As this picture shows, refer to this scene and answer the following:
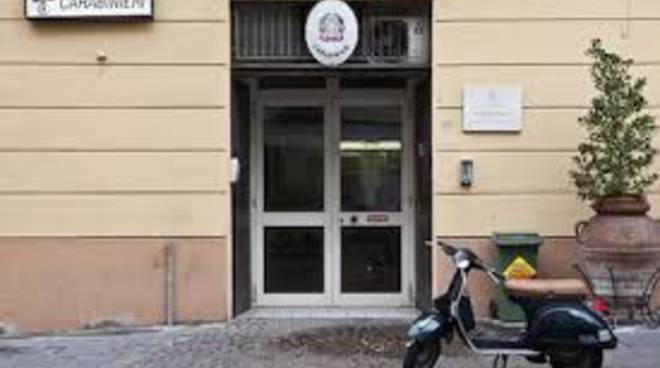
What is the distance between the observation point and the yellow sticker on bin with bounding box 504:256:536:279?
39.0ft

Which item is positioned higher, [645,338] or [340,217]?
[340,217]

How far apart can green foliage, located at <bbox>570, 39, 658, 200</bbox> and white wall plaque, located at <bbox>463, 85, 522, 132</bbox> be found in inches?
30.8

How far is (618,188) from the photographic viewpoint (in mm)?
11625

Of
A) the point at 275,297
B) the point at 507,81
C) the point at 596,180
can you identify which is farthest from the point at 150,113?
the point at 596,180

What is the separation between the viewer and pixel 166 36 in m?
12.3

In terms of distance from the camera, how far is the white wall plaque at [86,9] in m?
12.2

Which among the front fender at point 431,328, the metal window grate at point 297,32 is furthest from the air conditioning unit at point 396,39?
the front fender at point 431,328

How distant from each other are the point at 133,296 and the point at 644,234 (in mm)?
5063

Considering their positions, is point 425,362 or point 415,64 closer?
point 425,362

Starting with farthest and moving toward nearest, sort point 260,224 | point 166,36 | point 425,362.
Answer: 1. point 260,224
2. point 166,36
3. point 425,362

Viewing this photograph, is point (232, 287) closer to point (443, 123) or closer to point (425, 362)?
point (443, 123)

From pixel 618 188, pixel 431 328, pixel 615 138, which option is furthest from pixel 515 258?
pixel 431 328

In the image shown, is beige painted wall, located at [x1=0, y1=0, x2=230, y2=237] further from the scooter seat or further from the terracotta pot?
the scooter seat

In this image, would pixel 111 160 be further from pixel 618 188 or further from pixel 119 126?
pixel 618 188
